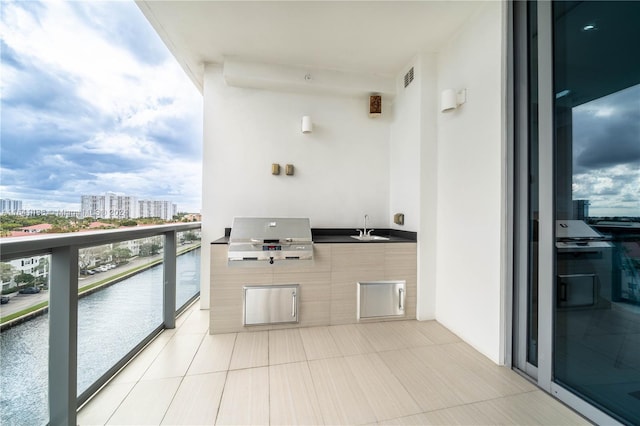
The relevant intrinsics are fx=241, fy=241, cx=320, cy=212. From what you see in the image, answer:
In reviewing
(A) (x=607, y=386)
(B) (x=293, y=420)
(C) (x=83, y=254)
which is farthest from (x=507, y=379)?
(C) (x=83, y=254)

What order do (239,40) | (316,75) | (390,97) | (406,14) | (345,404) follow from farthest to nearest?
(390,97), (316,75), (239,40), (406,14), (345,404)

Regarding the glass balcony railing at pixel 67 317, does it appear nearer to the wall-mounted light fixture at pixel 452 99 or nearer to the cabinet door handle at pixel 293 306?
the cabinet door handle at pixel 293 306

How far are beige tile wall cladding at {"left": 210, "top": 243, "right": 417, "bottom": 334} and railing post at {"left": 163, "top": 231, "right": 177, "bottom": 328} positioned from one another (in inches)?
17.0

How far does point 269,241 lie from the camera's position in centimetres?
257

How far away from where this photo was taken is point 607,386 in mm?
1370

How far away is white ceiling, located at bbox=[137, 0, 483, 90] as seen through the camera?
2.19 meters

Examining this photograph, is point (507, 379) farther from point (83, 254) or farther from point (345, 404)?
point (83, 254)

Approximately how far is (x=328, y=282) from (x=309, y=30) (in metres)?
2.64

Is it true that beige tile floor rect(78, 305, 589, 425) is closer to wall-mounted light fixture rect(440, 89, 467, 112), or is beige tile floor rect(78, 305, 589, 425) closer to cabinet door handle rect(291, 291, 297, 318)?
cabinet door handle rect(291, 291, 297, 318)

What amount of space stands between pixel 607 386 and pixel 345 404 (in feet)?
4.90

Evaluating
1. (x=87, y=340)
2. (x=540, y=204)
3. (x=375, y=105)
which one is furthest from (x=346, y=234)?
(x=87, y=340)

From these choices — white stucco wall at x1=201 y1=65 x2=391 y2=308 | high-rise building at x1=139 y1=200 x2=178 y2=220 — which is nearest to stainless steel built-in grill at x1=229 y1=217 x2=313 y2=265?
white stucco wall at x1=201 y1=65 x2=391 y2=308

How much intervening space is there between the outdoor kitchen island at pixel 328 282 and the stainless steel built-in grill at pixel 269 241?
2.6 inches

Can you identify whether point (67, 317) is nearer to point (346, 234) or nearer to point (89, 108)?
point (89, 108)
